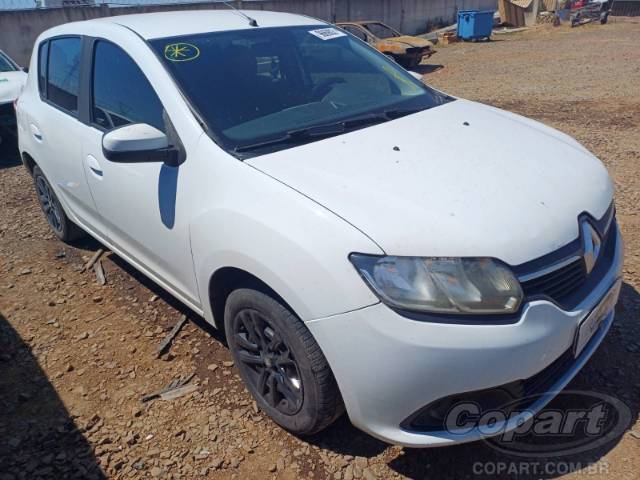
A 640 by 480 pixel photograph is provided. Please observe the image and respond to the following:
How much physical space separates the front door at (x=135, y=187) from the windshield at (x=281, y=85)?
26cm

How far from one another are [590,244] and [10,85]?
24.8ft

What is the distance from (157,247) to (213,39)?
115 cm

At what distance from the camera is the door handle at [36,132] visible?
3734 millimetres

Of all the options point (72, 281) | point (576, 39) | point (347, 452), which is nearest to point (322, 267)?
point (347, 452)

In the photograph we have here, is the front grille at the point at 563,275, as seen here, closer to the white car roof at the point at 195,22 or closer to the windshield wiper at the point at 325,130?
the windshield wiper at the point at 325,130

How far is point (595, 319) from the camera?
2084 mm

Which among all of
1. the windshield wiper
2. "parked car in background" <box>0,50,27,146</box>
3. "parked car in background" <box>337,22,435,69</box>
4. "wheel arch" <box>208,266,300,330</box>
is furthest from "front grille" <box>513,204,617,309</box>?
"parked car in background" <box>337,22,435,69</box>

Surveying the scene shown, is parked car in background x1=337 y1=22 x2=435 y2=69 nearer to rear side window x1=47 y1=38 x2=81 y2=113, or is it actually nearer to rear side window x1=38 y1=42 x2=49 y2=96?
rear side window x1=38 y1=42 x2=49 y2=96

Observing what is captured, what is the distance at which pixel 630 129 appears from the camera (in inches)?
260

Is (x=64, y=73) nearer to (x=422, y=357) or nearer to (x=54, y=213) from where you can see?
(x=54, y=213)

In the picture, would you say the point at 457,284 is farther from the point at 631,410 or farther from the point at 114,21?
the point at 114,21

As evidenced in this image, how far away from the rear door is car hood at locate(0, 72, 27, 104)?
143 inches

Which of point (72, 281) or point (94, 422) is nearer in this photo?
point (94, 422)

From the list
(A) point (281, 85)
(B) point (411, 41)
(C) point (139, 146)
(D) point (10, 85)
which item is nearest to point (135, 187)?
(C) point (139, 146)
